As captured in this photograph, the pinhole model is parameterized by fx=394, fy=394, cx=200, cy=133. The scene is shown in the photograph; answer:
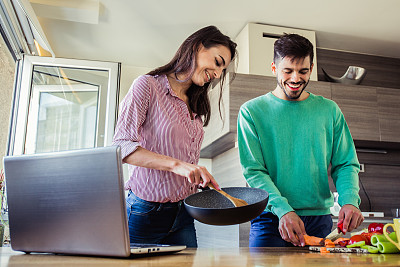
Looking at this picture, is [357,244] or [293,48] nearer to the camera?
[357,244]

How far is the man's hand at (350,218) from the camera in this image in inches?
47.0

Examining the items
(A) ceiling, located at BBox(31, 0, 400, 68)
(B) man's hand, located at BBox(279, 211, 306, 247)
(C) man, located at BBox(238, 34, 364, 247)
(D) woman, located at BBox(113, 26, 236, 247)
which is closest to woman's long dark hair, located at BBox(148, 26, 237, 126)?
(D) woman, located at BBox(113, 26, 236, 247)

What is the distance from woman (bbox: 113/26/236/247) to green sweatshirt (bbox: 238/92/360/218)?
0.65ft

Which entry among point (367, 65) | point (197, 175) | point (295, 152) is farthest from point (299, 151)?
point (367, 65)

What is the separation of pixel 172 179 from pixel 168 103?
23cm

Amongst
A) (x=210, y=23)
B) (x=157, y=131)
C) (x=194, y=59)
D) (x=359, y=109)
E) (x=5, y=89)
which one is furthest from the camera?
(x=210, y=23)

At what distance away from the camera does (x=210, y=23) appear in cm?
337

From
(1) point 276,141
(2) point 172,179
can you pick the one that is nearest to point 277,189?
(1) point 276,141

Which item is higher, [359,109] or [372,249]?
[359,109]

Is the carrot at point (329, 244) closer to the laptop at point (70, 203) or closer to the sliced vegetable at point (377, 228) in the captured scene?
the sliced vegetable at point (377, 228)

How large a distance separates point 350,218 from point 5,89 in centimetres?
286

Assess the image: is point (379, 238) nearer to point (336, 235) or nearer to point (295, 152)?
point (336, 235)

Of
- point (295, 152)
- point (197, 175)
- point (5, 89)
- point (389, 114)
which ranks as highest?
point (5, 89)

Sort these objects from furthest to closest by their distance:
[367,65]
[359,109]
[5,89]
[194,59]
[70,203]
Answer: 1. [367,65]
2. [359,109]
3. [5,89]
4. [194,59]
5. [70,203]
